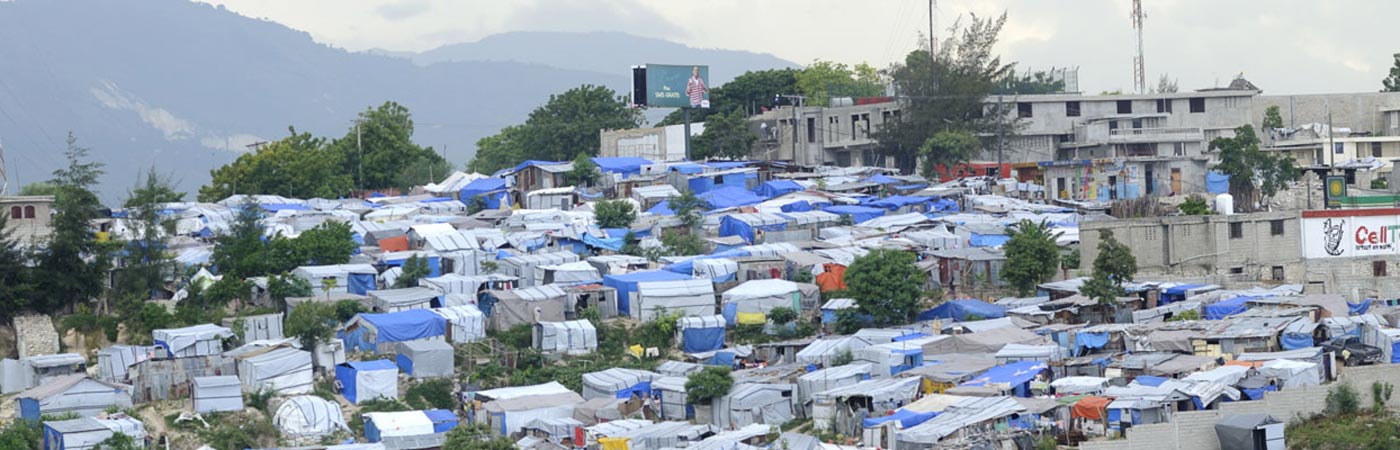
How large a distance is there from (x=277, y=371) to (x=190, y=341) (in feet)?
6.25

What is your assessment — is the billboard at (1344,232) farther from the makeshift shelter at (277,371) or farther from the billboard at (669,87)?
the billboard at (669,87)

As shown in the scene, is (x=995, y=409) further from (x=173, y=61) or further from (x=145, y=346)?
(x=173, y=61)

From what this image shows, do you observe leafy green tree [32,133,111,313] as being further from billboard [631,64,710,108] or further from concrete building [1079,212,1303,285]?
billboard [631,64,710,108]

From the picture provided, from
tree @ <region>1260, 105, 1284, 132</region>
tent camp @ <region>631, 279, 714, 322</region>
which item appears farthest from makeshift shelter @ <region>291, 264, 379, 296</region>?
tree @ <region>1260, 105, 1284, 132</region>

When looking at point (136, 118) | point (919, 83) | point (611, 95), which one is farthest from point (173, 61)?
point (919, 83)

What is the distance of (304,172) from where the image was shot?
4444 cm

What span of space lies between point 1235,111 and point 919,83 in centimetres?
899

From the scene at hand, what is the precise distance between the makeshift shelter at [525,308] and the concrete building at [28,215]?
889 cm

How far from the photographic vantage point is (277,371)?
26391mm

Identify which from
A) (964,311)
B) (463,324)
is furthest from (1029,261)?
(463,324)

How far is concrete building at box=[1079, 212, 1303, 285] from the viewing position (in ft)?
105

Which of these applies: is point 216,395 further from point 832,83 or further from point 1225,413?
point 832,83

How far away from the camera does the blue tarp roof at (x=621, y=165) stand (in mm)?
43500

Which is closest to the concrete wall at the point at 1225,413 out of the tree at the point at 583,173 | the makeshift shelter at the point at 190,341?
the makeshift shelter at the point at 190,341
